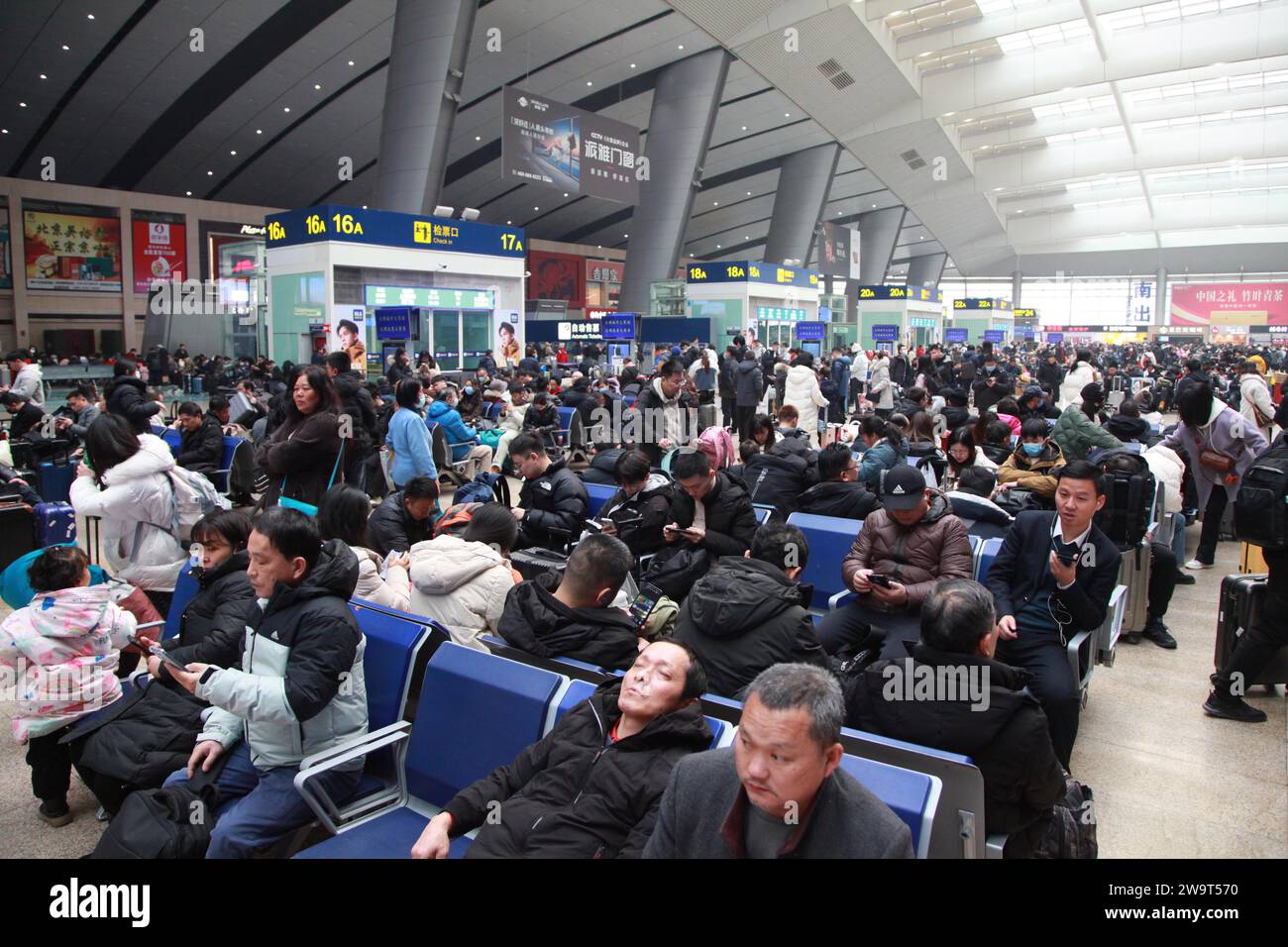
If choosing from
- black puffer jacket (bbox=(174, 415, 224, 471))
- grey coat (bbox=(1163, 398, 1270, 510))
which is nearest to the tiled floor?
grey coat (bbox=(1163, 398, 1270, 510))

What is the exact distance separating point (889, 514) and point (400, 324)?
11.4 meters

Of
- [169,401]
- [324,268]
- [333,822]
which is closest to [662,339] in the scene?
[324,268]

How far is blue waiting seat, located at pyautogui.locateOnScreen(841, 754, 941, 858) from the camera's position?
2.02 meters

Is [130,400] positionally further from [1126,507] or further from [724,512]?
[1126,507]

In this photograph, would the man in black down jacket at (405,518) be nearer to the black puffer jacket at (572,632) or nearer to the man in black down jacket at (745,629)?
the black puffer jacket at (572,632)

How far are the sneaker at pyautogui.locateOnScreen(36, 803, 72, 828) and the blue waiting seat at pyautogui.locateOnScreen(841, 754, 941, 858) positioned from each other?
10.3ft

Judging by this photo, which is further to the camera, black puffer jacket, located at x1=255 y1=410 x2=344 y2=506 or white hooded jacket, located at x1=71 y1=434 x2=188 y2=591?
black puffer jacket, located at x1=255 y1=410 x2=344 y2=506

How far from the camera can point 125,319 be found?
101 ft

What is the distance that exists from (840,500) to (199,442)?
6.20 meters

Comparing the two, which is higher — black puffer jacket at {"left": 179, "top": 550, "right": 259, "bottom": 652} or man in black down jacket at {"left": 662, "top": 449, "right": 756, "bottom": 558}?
man in black down jacket at {"left": 662, "top": 449, "right": 756, "bottom": 558}

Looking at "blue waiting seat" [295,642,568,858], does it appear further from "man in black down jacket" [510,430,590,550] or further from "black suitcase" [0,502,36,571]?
"black suitcase" [0,502,36,571]

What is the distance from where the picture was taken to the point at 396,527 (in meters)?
4.95

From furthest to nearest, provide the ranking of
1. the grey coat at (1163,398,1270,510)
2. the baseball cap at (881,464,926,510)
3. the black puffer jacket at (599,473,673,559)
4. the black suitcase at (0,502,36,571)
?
1. the grey coat at (1163,398,1270,510)
2. the black suitcase at (0,502,36,571)
3. the black puffer jacket at (599,473,673,559)
4. the baseball cap at (881,464,926,510)
